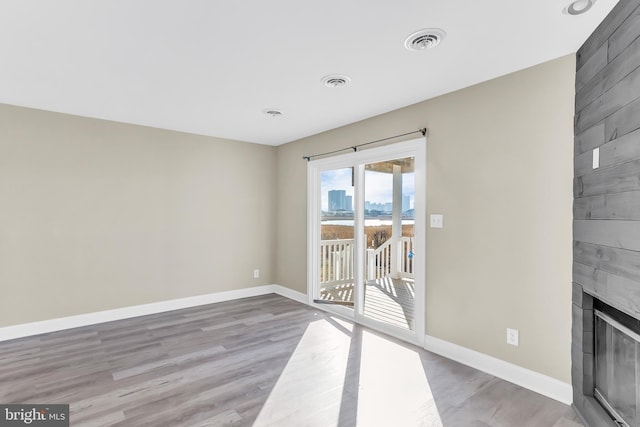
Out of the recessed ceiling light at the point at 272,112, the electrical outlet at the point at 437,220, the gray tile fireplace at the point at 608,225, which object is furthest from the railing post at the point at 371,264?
the gray tile fireplace at the point at 608,225

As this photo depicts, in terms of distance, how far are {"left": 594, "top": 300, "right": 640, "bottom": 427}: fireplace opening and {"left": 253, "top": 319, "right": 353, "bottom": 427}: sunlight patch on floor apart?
5.16 ft

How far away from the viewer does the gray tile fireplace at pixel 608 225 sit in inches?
63.9

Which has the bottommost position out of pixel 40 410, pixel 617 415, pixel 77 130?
pixel 40 410

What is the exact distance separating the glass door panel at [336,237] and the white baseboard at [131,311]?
459 millimetres

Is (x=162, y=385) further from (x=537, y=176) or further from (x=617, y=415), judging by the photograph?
(x=537, y=176)

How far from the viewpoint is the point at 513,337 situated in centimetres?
255

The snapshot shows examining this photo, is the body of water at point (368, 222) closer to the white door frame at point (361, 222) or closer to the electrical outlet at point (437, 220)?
the white door frame at point (361, 222)

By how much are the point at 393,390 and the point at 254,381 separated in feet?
3.45

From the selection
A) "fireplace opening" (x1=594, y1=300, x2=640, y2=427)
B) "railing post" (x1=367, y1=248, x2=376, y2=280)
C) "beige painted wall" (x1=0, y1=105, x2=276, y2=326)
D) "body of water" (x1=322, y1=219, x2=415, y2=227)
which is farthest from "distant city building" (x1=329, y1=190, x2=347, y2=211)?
"fireplace opening" (x1=594, y1=300, x2=640, y2=427)

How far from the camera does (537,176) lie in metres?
2.43

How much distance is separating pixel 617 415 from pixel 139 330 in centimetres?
405

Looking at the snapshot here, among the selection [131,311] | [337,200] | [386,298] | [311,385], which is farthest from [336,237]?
[131,311]

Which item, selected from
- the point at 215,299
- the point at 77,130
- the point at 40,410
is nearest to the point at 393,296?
the point at 215,299

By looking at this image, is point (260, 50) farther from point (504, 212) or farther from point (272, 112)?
point (504, 212)
